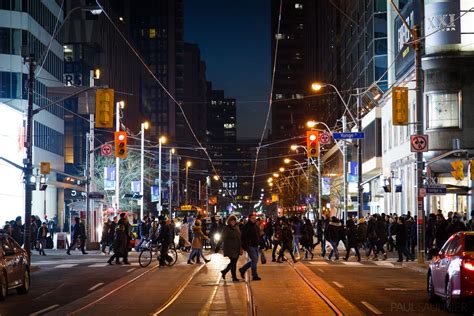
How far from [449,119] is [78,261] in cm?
2257

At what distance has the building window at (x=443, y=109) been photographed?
149ft

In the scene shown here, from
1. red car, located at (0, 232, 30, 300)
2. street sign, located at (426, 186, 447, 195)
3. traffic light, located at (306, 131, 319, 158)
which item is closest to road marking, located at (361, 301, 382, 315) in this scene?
red car, located at (0, 232, 30, 300)

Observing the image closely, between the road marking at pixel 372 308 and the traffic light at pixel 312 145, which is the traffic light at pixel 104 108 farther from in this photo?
the traffic light at pixel 312 145

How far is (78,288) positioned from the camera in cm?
2181

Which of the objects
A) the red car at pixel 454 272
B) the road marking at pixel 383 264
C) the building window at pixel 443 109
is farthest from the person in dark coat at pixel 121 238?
the building window at pixel 443 109

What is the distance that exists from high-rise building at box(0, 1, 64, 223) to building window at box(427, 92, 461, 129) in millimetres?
21773

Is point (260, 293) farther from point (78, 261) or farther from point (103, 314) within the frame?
point (78, 261)

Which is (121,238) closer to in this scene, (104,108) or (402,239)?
(104,108)

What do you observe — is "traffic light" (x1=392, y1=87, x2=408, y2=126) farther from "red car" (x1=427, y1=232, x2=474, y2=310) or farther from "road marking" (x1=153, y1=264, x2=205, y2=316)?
"red car" (x1=427, y1=232, x2=474, y2=310)

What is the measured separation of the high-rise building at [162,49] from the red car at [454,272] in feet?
537

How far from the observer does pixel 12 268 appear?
19453mm

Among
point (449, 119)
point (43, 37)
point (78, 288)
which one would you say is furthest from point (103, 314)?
point (43, 37)

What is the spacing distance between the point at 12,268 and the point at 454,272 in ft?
33.8

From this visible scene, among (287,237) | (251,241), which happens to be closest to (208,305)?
(251,241)
